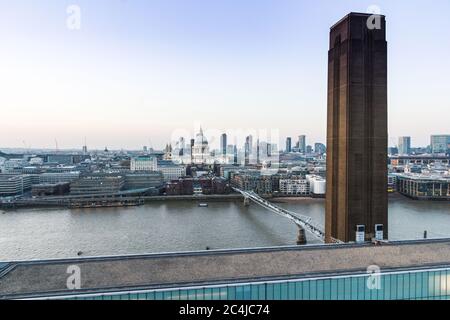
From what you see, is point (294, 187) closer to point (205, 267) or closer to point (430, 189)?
point (430, 189)

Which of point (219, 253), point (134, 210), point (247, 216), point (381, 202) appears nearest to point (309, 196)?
point (247, 216)

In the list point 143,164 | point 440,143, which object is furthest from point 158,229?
point 440,143

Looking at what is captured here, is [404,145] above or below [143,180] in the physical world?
above

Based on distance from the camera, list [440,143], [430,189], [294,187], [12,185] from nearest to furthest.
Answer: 1. [430,189]
2. [12,185]
3. [294,187]
4. [440,143]

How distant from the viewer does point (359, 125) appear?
10.7 m

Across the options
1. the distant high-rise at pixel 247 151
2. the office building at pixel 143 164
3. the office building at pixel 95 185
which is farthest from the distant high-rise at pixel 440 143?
the office building at pixel 95 185

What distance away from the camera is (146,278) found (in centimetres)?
566

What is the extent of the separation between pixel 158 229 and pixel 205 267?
10.3 meters

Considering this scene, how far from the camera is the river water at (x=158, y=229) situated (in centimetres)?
→ 1290

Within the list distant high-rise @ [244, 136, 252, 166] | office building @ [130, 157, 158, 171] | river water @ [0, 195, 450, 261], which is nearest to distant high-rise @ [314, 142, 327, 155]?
distant high-rise @ [244, 136, 252, 166]

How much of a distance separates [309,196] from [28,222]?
2179 cm

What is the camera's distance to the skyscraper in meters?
10.6

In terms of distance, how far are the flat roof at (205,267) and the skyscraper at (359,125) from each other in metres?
3.35
